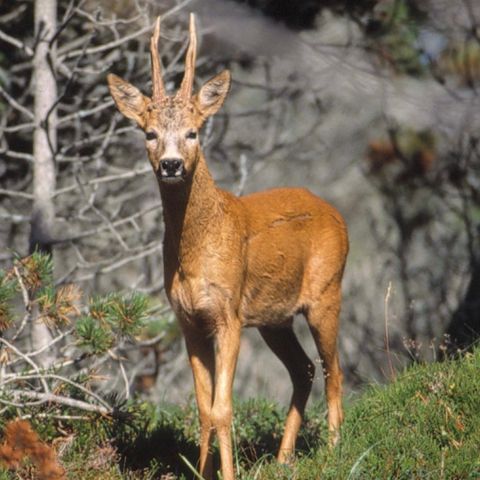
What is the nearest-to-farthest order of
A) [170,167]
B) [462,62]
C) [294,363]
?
1. [170,167]
2. [294,363]
3. [462,62]

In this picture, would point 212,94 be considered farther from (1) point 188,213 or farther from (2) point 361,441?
(2) point 361,441

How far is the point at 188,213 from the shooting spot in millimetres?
6570

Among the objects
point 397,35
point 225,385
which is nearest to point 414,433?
point 225,385

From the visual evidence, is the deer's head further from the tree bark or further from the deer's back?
the tree bark

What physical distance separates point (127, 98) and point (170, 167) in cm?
73

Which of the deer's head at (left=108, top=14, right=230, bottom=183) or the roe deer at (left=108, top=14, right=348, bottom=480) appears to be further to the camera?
the roe deer at (left=108, top=14, right=348, bottom=480)

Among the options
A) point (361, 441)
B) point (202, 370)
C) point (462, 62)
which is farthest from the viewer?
point (462, 62)

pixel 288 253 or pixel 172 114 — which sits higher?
pixel 172 114

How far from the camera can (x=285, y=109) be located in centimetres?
1159

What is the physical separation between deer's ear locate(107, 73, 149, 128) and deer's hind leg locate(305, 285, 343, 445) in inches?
63.1

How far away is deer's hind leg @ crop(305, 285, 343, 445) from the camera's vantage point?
7.45 metres

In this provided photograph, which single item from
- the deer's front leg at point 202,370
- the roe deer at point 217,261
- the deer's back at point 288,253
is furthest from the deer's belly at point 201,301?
the deer's back at point 288,253

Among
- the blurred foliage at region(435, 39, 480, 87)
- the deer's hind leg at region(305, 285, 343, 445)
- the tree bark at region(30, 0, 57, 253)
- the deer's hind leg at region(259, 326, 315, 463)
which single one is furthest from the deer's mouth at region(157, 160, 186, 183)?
the blurred foliage at region(435, 39, 480, 87)

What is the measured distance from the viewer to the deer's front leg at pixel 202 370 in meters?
6.72
